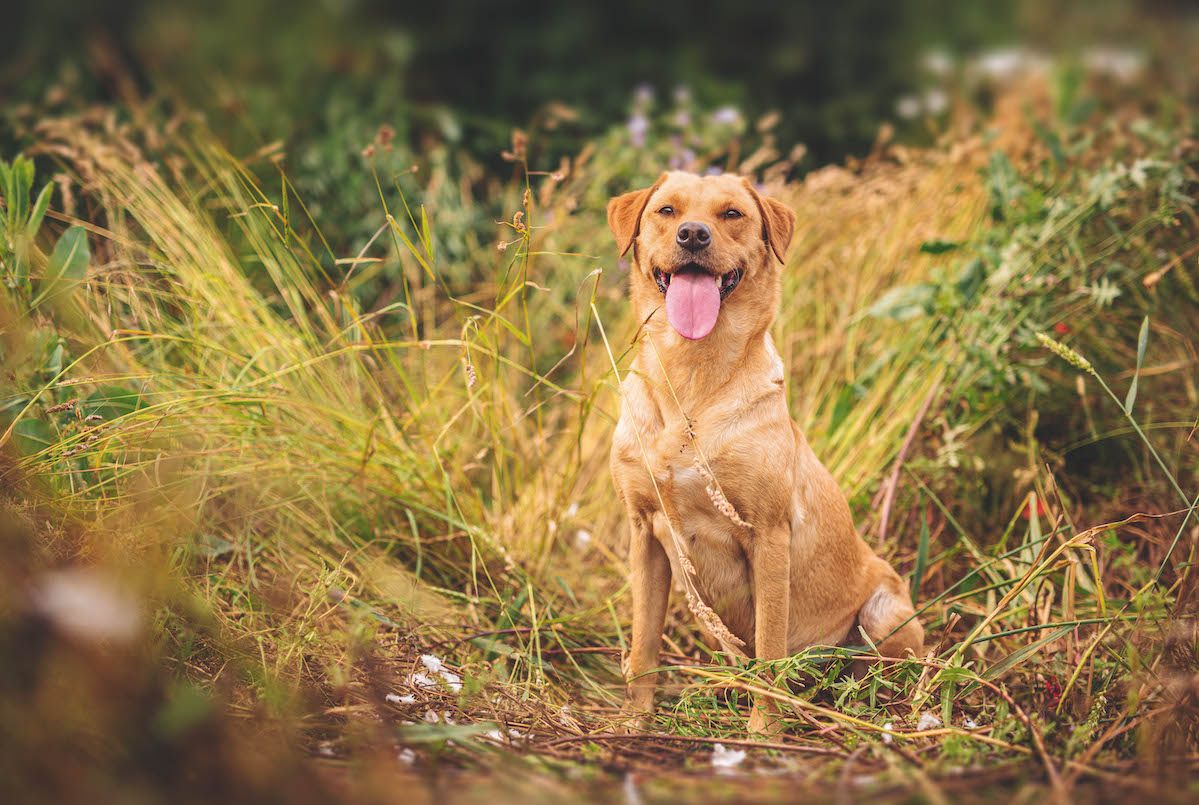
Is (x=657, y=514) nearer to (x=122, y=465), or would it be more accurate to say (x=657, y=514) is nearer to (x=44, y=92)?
(x=122, y=465)

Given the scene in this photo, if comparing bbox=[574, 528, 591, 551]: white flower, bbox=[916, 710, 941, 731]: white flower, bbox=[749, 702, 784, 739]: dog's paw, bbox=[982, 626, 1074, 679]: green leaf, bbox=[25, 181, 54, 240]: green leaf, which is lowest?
bbox=[574, 528, 591, 551]: white flower

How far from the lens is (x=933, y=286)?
3217 millimetres

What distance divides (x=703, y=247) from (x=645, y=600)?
1031 millimetres

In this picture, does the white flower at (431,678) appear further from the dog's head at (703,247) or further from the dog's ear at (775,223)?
the dog's ear at (775,223)

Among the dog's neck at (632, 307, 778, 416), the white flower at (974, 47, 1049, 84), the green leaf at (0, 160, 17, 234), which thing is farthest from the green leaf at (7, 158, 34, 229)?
the white flower at (974, 47, 1049, 84)

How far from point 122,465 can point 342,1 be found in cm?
569

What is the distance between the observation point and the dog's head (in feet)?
7.61

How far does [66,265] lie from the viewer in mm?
2502

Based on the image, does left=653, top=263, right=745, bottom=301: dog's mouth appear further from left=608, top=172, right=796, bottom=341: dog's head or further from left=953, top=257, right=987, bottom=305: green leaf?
left=953, top=257, right=987, bottom=305: green leaf

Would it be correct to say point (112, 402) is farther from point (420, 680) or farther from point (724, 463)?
point (724, 463)

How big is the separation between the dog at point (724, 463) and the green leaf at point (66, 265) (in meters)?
1.64

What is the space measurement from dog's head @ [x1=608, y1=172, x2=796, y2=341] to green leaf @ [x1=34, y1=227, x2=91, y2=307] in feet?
5.36

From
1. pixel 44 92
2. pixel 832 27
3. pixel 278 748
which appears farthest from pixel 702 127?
pixel 278 748

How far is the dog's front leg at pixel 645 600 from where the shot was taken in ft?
7.87
